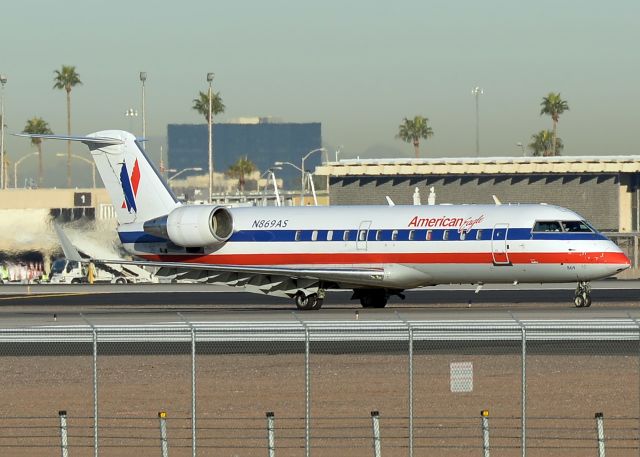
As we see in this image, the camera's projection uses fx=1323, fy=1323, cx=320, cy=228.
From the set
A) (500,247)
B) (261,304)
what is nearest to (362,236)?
(500,247)

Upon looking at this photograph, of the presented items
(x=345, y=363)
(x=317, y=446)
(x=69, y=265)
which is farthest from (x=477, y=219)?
(x=69, y=265)

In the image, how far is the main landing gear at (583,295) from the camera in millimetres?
46219

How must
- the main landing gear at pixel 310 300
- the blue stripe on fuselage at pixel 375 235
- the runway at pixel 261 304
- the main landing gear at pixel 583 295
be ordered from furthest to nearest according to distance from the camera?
the main landing gear at pixel 310 300 → the main landing gear at pixel 583 295 → the blue stripe on fuselage at pixel 375 235 → the runway at pixel 261 304

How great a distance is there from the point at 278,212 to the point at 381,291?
4942 millimetres

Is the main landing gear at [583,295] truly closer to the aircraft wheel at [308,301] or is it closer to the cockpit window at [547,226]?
the cockpit window at [547,226]

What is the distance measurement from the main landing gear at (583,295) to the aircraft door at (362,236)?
7.69m

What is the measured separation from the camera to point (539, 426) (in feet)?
80.7

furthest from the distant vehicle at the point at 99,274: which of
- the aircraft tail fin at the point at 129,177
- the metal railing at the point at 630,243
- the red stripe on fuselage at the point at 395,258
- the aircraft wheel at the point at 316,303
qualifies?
the aircraft wheel at the point at 316,303

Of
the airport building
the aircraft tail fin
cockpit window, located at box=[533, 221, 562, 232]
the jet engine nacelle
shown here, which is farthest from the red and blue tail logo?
the airport building

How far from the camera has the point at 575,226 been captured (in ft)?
150

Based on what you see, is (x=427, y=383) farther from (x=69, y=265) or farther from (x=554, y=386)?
(x=69, y=265)

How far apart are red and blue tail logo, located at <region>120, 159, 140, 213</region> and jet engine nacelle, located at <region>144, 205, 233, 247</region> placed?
1.94 m

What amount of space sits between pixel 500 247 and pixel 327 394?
18756 mm

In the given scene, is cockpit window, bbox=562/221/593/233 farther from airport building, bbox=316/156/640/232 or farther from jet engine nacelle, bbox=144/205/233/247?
airport building, bbox=316/156/640/232
